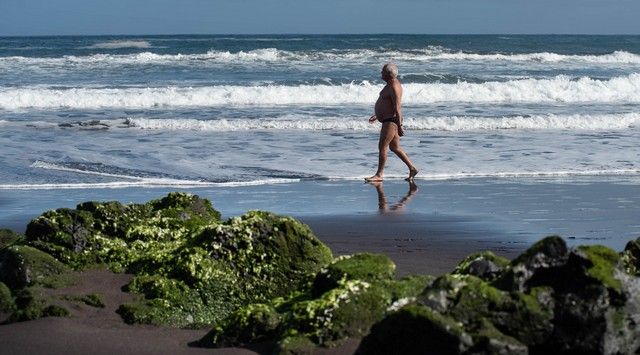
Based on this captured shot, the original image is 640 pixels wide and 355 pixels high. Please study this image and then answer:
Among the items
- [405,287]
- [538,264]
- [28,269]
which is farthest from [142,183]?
[538,264]

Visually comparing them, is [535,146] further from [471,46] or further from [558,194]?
[471,46]

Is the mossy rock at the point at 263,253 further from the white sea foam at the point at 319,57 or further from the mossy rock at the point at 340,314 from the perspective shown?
the white sea foam at the point at 319,57

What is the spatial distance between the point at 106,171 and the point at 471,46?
146ft

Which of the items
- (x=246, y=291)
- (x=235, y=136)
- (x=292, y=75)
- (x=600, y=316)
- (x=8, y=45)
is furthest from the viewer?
(x=8, y=45)

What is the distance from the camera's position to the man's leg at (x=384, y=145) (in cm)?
1195

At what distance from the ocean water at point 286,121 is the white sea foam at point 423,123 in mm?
41

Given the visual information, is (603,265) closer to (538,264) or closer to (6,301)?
(538,264)

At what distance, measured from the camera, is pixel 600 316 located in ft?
12.6

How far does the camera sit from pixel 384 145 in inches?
480

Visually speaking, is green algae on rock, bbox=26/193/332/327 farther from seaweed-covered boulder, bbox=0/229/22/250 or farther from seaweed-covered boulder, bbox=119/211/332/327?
seaweed-covered boulder, bbox=0/229/22/250

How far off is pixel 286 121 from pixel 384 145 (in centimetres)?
710

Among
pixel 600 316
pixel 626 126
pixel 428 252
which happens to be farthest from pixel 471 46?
pixel 600 316

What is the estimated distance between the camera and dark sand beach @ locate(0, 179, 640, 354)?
476cm

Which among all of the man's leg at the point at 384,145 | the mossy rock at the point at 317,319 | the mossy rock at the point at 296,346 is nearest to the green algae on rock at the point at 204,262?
the mossy rock at the point at 317,319
